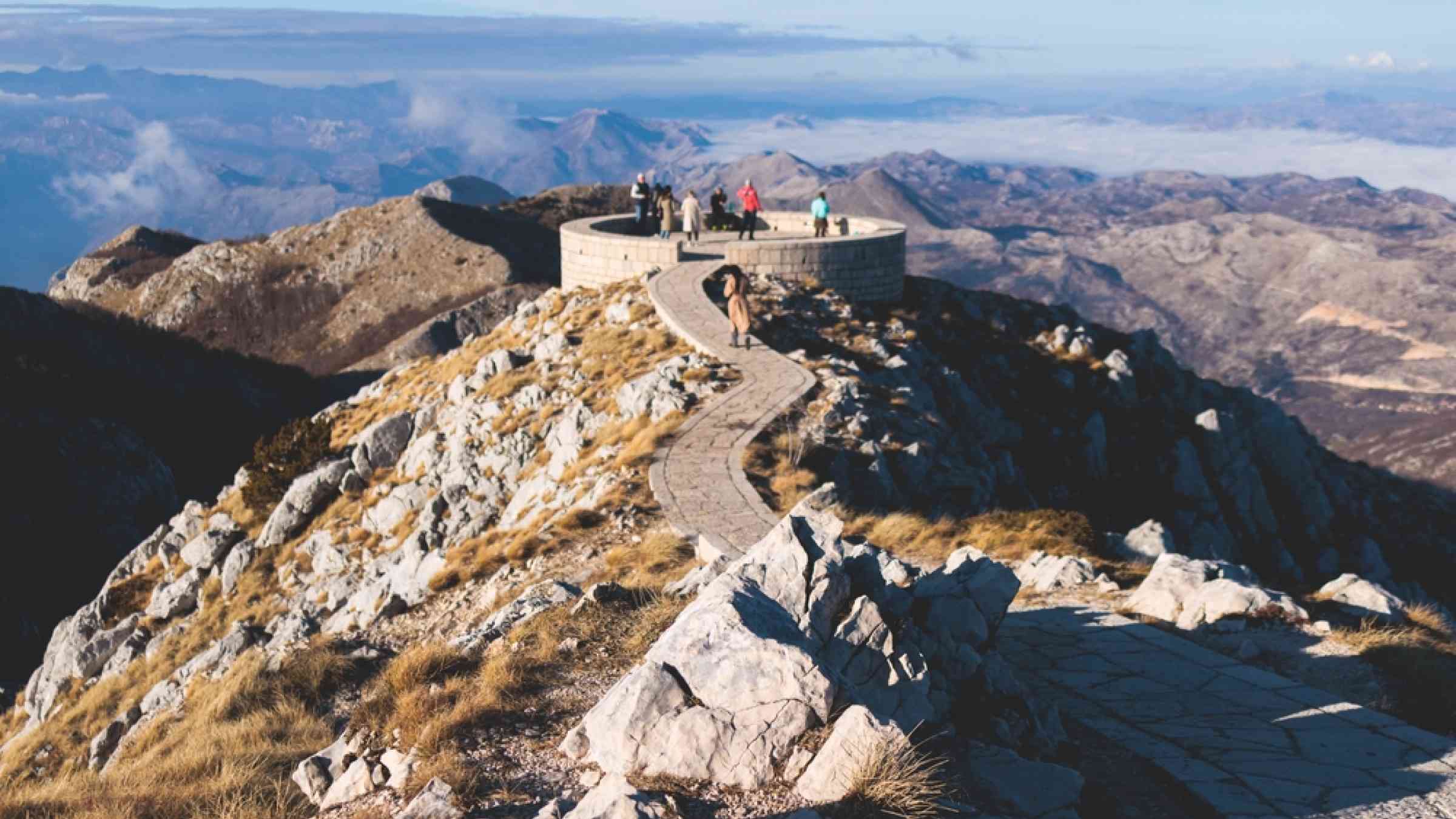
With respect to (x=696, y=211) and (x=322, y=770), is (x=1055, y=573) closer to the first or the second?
(x=322, y=770)

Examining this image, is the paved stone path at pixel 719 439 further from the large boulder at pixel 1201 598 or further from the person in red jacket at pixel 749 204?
the large boulder at pixel 1201 598

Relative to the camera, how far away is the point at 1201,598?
38.3 ft

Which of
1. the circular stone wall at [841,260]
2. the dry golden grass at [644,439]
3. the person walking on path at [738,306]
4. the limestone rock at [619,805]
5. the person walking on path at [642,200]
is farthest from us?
the person walking on path at [642,200]

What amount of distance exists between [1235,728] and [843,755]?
4.03m

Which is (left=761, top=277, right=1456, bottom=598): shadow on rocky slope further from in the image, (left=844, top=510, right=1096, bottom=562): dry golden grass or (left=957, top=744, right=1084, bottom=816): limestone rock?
(left=957, top=744, right=1084, bottom=816): limestone rock

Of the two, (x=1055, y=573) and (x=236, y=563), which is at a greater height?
(x=1055, y=573)

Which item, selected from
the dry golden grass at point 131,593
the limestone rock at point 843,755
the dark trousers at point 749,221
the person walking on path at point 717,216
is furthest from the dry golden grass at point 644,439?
the person walking on path at point 717,216

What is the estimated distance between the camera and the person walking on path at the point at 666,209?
112 feet

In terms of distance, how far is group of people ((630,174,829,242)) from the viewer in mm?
33219

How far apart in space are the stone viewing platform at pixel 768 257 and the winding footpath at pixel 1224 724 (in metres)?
18.0

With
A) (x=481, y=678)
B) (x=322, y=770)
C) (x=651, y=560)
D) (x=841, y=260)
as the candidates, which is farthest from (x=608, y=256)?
(x=322, y=770)

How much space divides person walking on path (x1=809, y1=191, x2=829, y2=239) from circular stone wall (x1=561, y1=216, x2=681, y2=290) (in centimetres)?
450

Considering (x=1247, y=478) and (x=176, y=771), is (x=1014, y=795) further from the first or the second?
(x=1247, y=478)

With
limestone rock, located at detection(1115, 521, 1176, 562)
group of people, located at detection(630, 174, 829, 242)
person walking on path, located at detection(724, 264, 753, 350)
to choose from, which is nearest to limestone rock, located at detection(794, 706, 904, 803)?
limestone rock, located at detection(1115, 521, 1176, 562)
